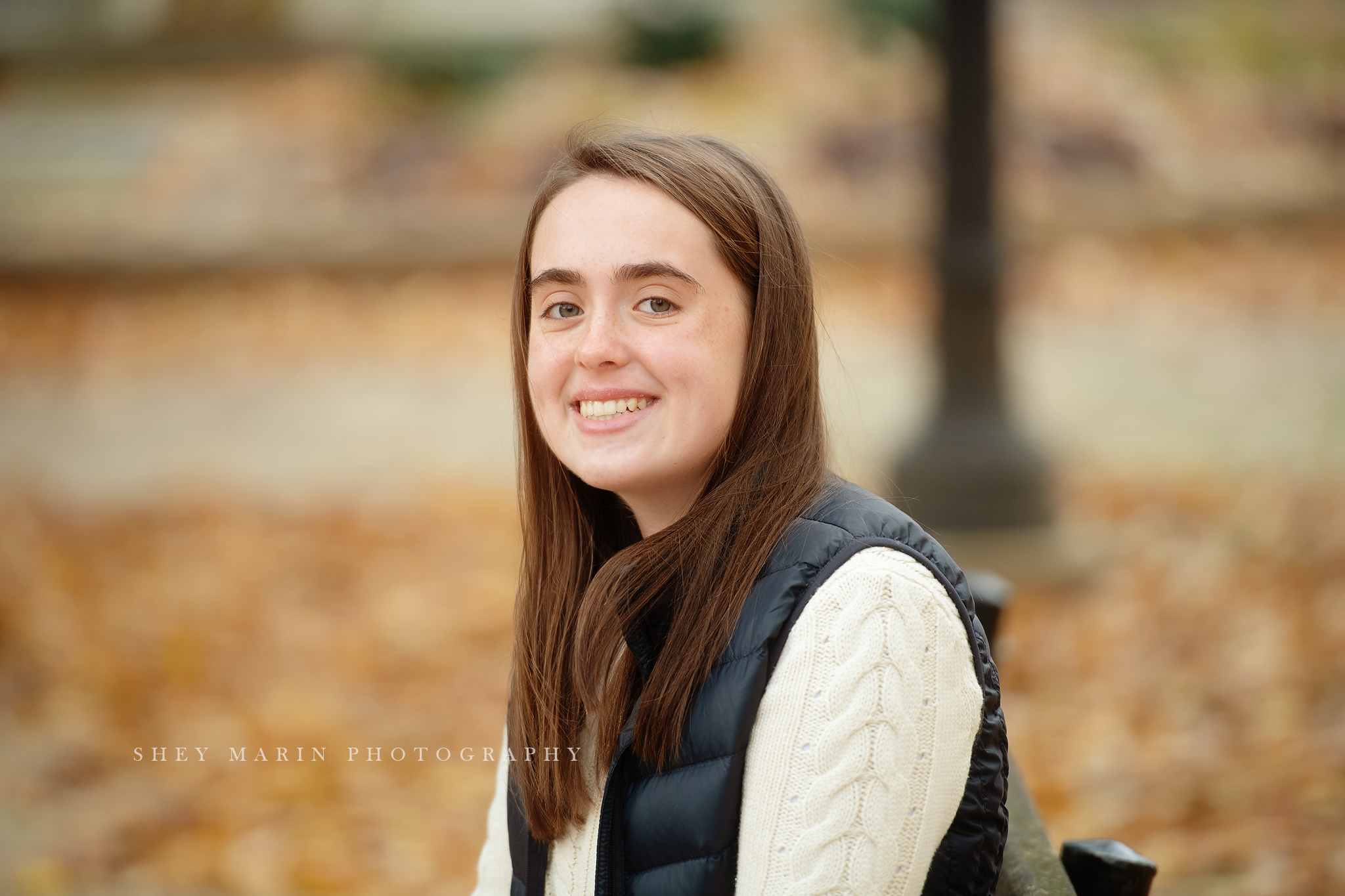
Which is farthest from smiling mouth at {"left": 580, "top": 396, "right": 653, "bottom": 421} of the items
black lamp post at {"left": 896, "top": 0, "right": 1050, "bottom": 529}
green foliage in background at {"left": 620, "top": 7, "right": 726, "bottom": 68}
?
green foliage in background at {"left": 620, "top": 7, "right": 726, "bottom": 68}

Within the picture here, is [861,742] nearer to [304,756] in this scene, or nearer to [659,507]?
[659,507]

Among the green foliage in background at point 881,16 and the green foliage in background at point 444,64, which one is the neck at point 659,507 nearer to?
the green foliage in background at point 881,16

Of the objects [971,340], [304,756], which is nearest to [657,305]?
[304,756]

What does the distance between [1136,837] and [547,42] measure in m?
14.1

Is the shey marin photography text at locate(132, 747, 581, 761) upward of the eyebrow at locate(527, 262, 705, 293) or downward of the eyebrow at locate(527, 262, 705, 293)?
upward

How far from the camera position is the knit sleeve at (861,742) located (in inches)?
51.4

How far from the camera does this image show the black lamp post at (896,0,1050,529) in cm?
530

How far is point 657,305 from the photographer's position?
5.05ft

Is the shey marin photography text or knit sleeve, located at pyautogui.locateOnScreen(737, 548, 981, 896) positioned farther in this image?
the shey marin photography text

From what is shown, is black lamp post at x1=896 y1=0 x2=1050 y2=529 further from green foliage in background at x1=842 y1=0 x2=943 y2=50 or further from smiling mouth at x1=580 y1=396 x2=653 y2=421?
green foliage in background at x1=842 y1=0 x2=943 y2=50

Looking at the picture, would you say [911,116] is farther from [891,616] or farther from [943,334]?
[891,616]

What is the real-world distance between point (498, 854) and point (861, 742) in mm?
710

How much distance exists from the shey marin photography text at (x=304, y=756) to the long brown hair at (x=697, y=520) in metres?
2.72

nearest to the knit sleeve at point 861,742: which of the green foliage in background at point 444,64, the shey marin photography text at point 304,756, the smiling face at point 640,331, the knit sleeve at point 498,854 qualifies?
the smiling face at point 640,331
